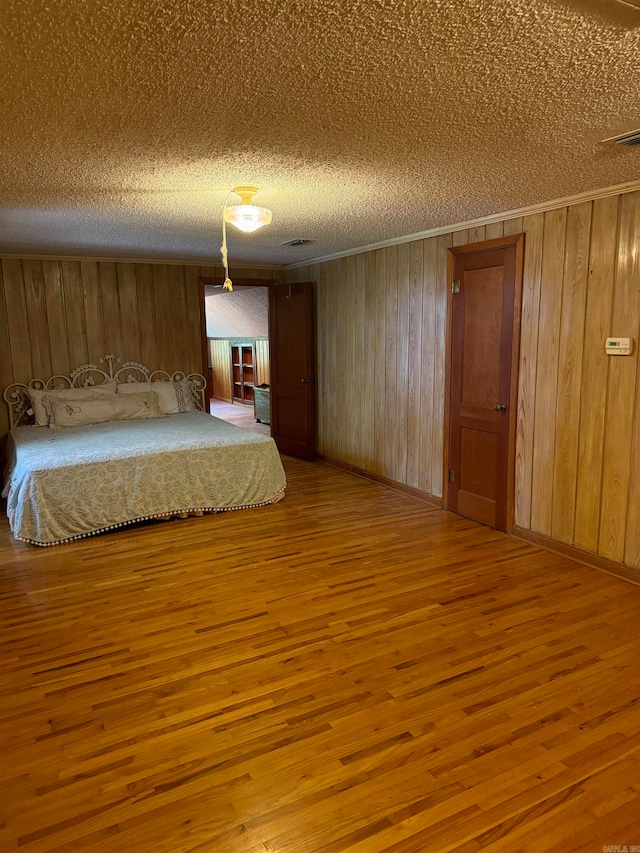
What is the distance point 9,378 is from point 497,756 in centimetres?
559

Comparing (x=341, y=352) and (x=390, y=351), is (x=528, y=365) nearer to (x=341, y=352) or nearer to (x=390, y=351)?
(x=390, y=351)

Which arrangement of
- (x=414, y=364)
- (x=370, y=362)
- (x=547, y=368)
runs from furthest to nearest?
(x=370, y=362) < (x=414, y=364) < (x=547, y=368)

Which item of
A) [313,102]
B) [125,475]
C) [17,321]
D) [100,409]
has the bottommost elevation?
[125,475]

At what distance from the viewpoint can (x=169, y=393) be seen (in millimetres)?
6094

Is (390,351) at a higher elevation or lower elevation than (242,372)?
higher

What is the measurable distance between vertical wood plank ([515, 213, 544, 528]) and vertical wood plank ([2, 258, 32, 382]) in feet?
15.7

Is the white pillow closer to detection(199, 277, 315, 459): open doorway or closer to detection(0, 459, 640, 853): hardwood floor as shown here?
detection(199, 277, 315, 459): open doorway

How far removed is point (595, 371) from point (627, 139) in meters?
1.42

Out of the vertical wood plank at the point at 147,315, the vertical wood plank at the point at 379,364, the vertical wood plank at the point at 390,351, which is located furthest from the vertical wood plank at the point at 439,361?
the vertical wood plank at the point at 147,315

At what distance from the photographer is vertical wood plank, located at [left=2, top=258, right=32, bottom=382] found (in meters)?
5.54

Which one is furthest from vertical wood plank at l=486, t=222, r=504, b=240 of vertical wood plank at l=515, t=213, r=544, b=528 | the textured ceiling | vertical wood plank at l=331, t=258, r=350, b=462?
vertical wood plank at l=331, t=258, r=350, b=462

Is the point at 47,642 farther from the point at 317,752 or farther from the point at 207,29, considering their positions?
the point at 207,29

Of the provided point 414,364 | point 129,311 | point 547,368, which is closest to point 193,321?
point 129,311

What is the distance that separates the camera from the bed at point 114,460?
13.0 feet
